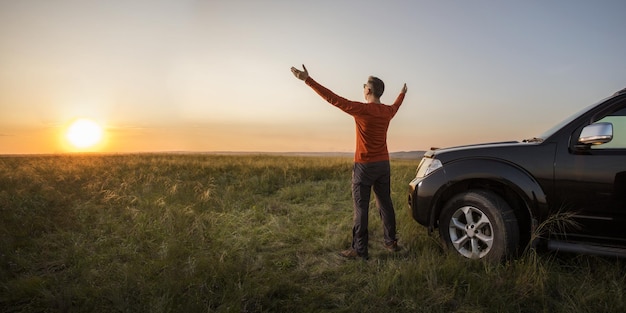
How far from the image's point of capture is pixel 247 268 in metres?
3.59

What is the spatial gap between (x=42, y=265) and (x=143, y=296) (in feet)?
6.37

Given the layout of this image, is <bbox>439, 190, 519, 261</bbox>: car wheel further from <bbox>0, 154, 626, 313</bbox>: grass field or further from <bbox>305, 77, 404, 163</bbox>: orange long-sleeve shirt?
<bbox>305, 77, 404, 163</bbox>: orange long-sleeve shirt

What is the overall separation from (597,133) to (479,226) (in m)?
1.30

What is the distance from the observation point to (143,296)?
3.11 metres

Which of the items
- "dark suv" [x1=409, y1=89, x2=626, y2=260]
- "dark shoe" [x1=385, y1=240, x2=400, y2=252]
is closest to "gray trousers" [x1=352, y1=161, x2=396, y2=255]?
"dark shoe" [x1=385, y1=240, x2=400, y2=252]

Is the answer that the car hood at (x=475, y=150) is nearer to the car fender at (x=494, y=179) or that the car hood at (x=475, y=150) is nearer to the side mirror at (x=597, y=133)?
the car fender at (x=494, y=179)

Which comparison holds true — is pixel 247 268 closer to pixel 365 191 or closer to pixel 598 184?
pixel 365 191

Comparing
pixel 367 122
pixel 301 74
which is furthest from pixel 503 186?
pixel 301 74

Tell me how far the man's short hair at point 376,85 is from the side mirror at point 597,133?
1.87 m

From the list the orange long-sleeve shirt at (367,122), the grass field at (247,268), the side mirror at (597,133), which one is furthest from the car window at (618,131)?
the orange long-sleeve shirt at (367,122)

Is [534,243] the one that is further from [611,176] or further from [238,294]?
[238,294]

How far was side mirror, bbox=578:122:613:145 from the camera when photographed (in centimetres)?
297

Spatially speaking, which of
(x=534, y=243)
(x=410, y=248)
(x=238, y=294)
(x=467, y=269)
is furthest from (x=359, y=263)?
(x=534, y=243)

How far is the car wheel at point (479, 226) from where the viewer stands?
11.6 feet
